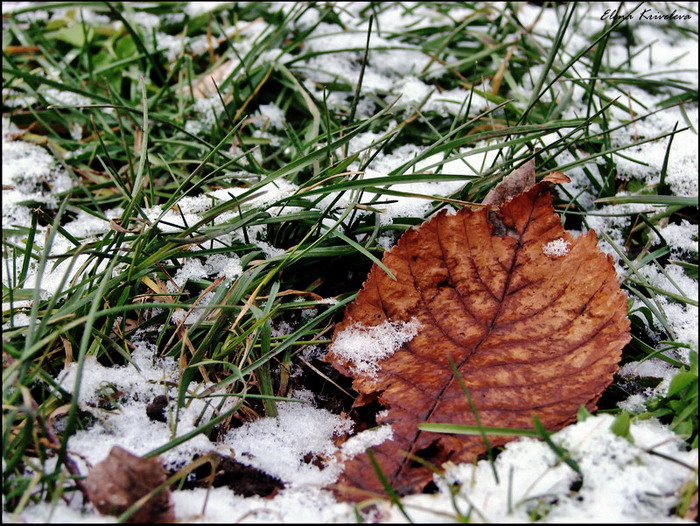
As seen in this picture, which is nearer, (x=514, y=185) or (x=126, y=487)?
(x=126, y=487)

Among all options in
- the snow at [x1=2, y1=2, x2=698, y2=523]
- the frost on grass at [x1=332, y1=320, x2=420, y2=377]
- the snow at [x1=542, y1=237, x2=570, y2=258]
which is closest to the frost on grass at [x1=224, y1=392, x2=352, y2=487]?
the snow at [x1=2, y1=2, x2=698, y2=523]

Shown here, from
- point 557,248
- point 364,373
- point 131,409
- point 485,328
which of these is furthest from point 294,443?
point 557,248

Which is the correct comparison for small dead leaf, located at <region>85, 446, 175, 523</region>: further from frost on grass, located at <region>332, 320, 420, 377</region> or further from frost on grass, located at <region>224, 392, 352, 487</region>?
frost on grass, located at <region>332, 320, 420, 377</region>

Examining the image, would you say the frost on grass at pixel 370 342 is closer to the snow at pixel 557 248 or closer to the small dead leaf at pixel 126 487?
the snow at pixel 557 248

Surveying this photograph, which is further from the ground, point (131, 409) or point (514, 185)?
point (514, 185)

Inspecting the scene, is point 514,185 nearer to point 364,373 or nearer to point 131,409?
point 364,373

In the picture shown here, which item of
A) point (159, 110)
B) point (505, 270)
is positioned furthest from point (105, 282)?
point (159, 110)
